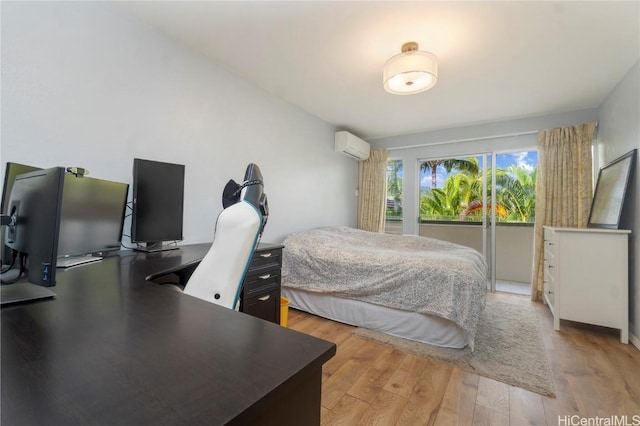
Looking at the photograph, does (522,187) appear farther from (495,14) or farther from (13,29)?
(13,29)

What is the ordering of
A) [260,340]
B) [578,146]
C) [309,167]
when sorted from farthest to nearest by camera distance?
[309,167] < [578,146] < [260,340]

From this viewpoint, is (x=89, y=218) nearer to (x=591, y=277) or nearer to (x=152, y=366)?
→ (x=152, y=366)

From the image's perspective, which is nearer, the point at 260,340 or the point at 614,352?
the point at 260,340

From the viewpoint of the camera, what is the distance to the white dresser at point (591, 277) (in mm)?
2244

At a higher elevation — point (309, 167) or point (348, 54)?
point (348, 54)

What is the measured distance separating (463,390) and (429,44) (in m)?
2.45

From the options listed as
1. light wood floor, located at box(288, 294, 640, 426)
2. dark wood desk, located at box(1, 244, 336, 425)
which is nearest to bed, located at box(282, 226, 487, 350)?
light wood floor, located at box(288, 294, 640, 426)

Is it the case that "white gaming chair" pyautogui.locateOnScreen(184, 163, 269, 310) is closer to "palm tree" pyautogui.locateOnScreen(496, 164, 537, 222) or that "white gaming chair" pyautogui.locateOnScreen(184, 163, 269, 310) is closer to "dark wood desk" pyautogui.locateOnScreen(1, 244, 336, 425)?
"dark wood desk" pyautogui.locateOnScreen(1, 244, 336, 425)

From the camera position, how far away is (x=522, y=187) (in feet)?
12.4

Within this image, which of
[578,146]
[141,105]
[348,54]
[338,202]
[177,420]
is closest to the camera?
[177,420]

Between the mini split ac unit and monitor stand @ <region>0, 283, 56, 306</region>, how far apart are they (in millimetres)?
3696

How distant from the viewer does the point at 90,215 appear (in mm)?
1505

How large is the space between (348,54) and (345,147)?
1884 millimetres

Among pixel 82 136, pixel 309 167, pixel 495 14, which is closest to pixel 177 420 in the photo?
pixel 82 136
